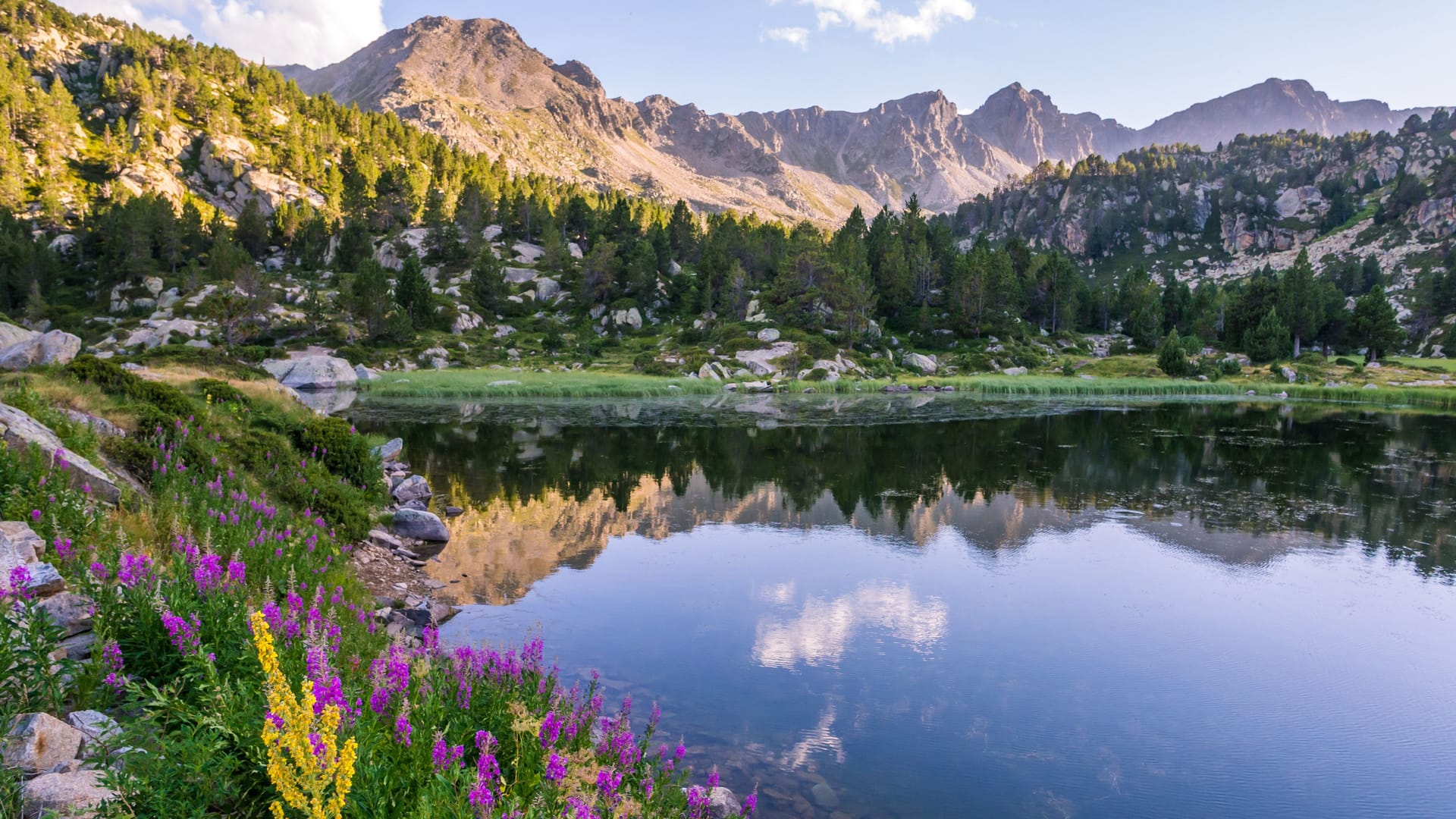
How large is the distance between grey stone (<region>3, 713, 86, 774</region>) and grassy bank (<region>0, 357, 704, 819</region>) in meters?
0.17

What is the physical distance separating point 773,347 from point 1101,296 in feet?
253

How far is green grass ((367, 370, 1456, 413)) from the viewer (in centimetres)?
6962

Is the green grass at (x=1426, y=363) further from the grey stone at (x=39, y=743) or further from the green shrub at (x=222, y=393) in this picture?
the grey stone at (x=39, y=743)

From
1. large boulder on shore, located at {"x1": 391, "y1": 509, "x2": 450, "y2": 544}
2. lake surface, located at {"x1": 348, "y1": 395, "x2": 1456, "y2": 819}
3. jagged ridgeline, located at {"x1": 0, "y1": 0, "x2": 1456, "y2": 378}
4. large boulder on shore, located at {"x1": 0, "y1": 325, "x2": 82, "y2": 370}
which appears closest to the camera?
lake surface, located at {"x1": 348, "y1": 395, "x2": 1456, "y2": 819}

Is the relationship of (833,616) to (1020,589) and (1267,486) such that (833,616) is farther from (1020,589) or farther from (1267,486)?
(1267,486)

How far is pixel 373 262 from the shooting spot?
98750 millimetres

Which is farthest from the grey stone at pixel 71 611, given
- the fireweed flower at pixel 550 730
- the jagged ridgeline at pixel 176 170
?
the jagged ridgeline at pixel 176 170

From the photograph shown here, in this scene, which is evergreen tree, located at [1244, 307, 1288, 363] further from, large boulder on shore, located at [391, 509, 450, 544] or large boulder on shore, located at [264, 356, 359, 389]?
large boulder on shore, located at [264, 356, 359, 389]

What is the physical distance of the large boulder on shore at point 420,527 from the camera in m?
20.2

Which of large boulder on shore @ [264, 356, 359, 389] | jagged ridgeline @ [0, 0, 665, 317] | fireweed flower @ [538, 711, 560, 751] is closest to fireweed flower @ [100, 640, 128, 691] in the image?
fireweed flower @ [538, 711, 560, 751]

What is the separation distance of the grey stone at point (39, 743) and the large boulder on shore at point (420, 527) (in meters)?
14.6

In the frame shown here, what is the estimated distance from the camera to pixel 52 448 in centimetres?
1195

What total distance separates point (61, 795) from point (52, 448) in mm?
9835

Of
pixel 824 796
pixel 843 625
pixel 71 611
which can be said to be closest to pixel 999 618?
pixel 843 625
